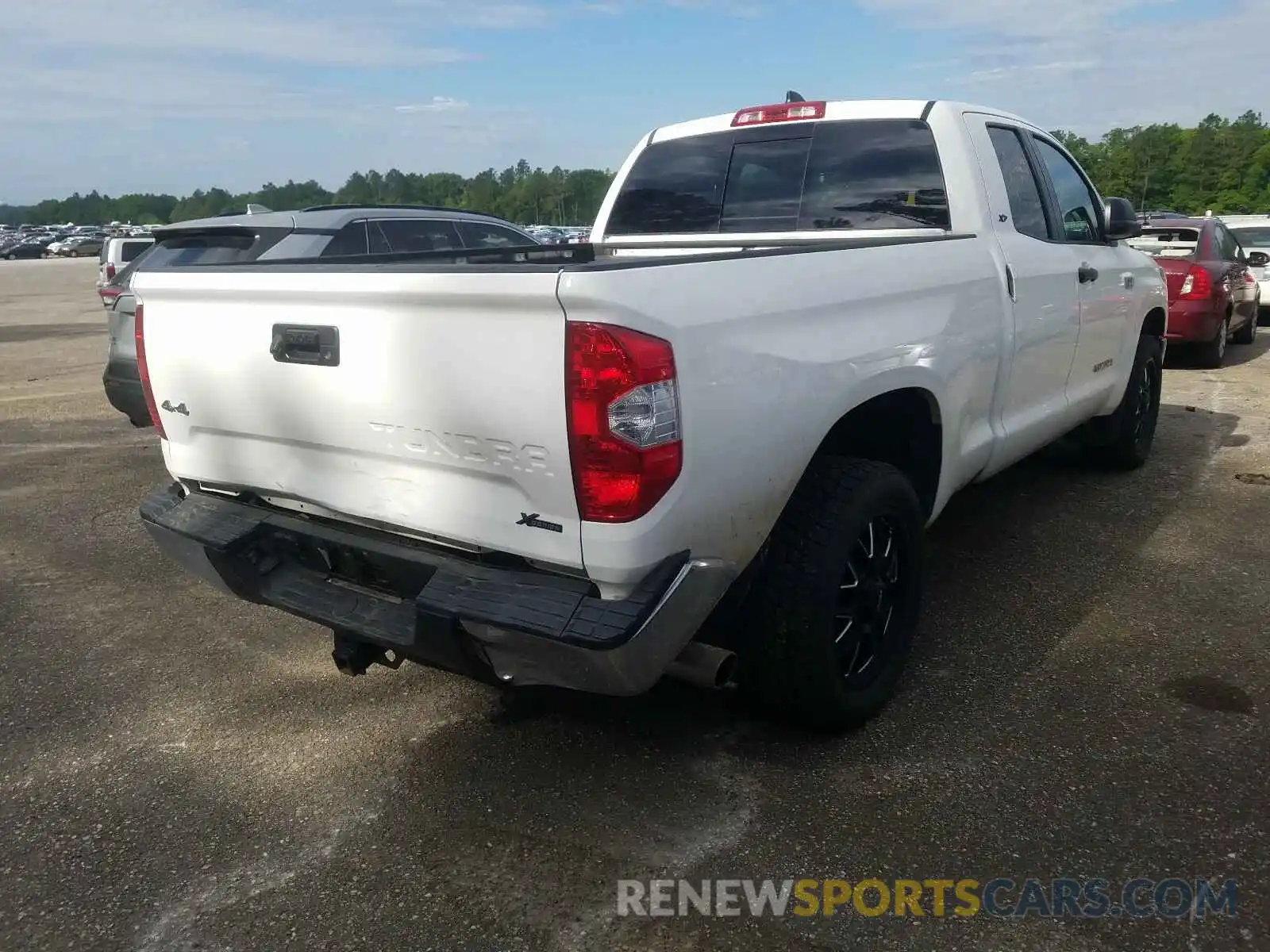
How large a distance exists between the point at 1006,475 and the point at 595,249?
311 cm

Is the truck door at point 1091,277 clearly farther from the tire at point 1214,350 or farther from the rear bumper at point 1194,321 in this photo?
the tire at point 1214,350

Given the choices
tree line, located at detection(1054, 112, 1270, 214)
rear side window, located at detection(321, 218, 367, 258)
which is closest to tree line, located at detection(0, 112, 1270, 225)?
tree line, located at detection(1054, 112, 1270, 214)

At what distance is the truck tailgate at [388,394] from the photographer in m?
2.26

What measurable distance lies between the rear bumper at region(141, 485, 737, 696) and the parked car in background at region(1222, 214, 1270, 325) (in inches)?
488

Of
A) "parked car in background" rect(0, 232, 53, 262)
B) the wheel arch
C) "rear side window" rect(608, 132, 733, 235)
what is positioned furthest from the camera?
"parked car in background" rect(0, 232, 53, 262)

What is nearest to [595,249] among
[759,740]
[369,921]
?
[759,740]

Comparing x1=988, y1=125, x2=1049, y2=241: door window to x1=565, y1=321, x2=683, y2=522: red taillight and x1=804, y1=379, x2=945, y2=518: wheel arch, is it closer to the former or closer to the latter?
x1=804, y1=379, x2=945, y2=518: wheel arch

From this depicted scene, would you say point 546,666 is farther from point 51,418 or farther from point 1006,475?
point 51,418

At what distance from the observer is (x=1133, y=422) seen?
5766 millimetres

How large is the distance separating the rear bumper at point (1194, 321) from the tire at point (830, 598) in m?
8.03

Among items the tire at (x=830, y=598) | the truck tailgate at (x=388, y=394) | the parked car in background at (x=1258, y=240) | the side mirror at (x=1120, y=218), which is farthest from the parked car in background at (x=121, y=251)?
the parked car in background at (x=1258, y=240)

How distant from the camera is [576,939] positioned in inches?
89.3

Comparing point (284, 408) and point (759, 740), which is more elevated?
point (284, 408)

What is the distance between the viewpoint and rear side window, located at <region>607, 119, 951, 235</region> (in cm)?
397
